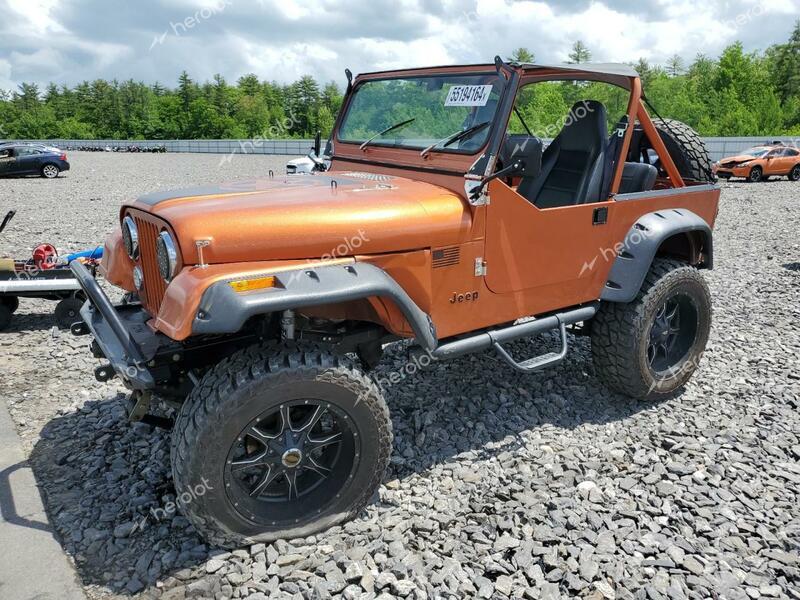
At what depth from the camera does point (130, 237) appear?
3.46 metres

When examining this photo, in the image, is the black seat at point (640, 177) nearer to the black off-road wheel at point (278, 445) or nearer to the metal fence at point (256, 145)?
the black off-road wheel at point (278, 445)

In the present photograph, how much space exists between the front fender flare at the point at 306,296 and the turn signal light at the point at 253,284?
34mm

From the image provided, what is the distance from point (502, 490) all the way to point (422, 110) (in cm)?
237

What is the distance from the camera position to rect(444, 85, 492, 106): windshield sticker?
3693 millimetres

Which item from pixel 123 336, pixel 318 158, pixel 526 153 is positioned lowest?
pixel 123 336

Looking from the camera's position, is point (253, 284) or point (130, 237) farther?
point (130, 237)

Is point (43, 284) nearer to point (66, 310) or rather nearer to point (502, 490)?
point (66, 310)

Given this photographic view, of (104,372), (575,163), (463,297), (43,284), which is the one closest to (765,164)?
(575,163)

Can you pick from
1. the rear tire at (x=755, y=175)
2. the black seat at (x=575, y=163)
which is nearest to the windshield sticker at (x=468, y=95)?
the black seat at (x=575, y=163)

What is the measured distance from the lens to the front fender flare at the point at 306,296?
2.60 m

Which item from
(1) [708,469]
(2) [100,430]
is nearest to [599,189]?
(1) [708,469]

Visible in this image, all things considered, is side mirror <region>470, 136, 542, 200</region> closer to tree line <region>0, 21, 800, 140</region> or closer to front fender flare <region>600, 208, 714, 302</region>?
front fender flare <region>600, 208, 714, 302</region>

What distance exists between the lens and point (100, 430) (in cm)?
420

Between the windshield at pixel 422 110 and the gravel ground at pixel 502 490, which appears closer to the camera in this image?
the gravel ground at pixel 502 490
